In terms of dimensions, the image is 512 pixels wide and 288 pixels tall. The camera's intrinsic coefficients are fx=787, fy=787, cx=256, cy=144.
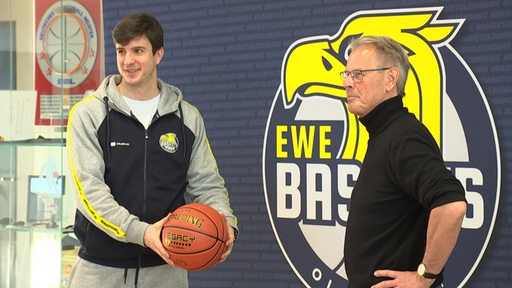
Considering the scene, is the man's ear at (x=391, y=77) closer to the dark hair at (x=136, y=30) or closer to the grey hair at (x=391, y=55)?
the grey hair at (x=391, y=55)

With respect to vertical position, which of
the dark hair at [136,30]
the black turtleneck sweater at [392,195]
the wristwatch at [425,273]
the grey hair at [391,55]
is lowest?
the wristwatch at [425,273]

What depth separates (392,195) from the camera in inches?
95.4

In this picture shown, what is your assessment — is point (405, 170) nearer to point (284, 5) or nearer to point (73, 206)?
point (284, 5)

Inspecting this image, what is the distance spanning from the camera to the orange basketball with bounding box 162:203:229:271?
2.88 m

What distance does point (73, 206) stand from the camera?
150 inches

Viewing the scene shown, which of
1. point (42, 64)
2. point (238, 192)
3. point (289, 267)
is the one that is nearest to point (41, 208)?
point (42, 64)

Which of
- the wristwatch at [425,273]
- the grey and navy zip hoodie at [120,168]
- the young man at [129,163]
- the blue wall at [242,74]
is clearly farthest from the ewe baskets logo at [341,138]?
the wristwatch at [425,273]

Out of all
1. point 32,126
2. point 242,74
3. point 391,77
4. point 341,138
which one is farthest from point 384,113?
point 32,126

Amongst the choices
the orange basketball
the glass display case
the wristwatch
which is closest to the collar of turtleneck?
the wristwatch

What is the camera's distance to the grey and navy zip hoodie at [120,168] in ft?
9.68

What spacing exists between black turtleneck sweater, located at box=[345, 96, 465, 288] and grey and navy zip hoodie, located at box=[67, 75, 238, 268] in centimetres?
83

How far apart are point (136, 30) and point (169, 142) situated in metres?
0.45

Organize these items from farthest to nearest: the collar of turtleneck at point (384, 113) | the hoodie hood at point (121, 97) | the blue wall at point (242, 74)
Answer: the blue wall at point (242, 74) < the hoodie hood at point (121, 97) < the collar of turtleneck at point (384, 113)

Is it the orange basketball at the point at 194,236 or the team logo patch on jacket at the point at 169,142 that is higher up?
the team logo patch on jacket at the point at 169,142
